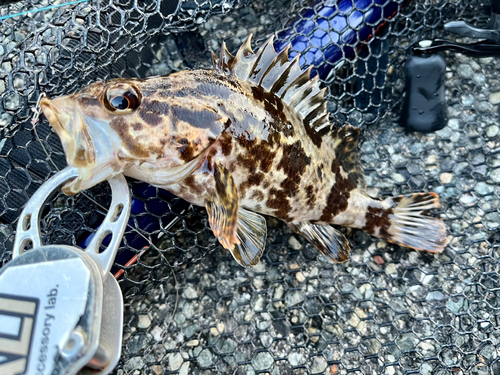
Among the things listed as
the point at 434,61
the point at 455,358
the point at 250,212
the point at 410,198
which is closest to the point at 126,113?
the point at 250,212

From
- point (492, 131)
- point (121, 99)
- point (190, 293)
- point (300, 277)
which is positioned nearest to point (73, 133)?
point (121, 99)

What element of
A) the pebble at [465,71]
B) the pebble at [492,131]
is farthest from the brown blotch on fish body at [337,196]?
the pebble at [465,71]

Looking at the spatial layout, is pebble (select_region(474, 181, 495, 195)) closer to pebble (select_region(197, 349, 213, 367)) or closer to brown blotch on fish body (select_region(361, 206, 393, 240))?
brown blotch on fish body (select_region(361, 206, 393, 240))

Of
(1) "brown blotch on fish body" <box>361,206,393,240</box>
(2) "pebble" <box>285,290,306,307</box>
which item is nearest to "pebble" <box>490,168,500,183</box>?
(1) "brown blotch on fish body" <box>361,206,393,240</box>

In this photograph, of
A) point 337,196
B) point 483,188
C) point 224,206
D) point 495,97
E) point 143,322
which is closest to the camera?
point 224,206

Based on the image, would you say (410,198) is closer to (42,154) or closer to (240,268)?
(240,268)

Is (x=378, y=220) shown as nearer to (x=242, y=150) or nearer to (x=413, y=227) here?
(x=413, y=227)

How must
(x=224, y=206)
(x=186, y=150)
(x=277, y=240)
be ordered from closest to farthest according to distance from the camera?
(x=186, y=150) < (x=224, y=206) < (x=277, y=240)
